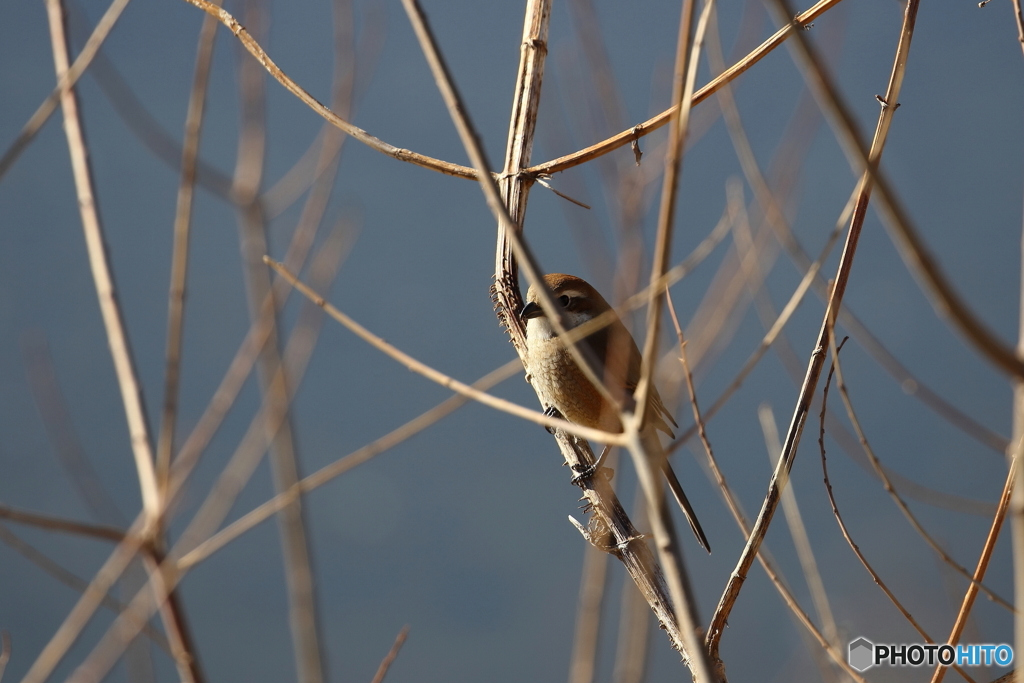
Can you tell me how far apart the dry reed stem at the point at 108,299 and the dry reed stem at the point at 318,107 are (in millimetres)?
297

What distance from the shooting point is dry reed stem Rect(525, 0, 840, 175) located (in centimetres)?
153

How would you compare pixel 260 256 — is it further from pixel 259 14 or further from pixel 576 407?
pixel 576 407

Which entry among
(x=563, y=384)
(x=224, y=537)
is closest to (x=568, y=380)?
(x=563, y=384)

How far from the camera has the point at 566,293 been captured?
3.05 meters

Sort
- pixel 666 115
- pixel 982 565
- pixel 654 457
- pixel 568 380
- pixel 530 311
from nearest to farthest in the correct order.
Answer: pixel 654 457 < pixel 982 565 < pixel 666 115 < pixel 530 311 < pixel 568 380

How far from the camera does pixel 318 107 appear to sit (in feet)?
6.08

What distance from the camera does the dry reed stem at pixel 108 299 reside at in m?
0.80

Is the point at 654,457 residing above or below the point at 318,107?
below

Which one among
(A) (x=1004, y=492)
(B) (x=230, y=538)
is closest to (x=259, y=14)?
(B) (x=230, y=538)

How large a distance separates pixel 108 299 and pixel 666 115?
4.28 ft

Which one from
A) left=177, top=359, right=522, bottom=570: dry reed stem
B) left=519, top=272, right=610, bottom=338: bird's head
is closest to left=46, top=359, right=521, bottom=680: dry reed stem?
left=177, top=359, right=522, bottom=570: dry reed stem

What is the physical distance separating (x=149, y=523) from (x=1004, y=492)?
4.32 feet

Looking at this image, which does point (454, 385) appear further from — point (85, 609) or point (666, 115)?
point (666, 115)

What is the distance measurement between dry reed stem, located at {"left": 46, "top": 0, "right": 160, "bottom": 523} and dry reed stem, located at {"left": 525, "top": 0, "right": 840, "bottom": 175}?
850 mm
